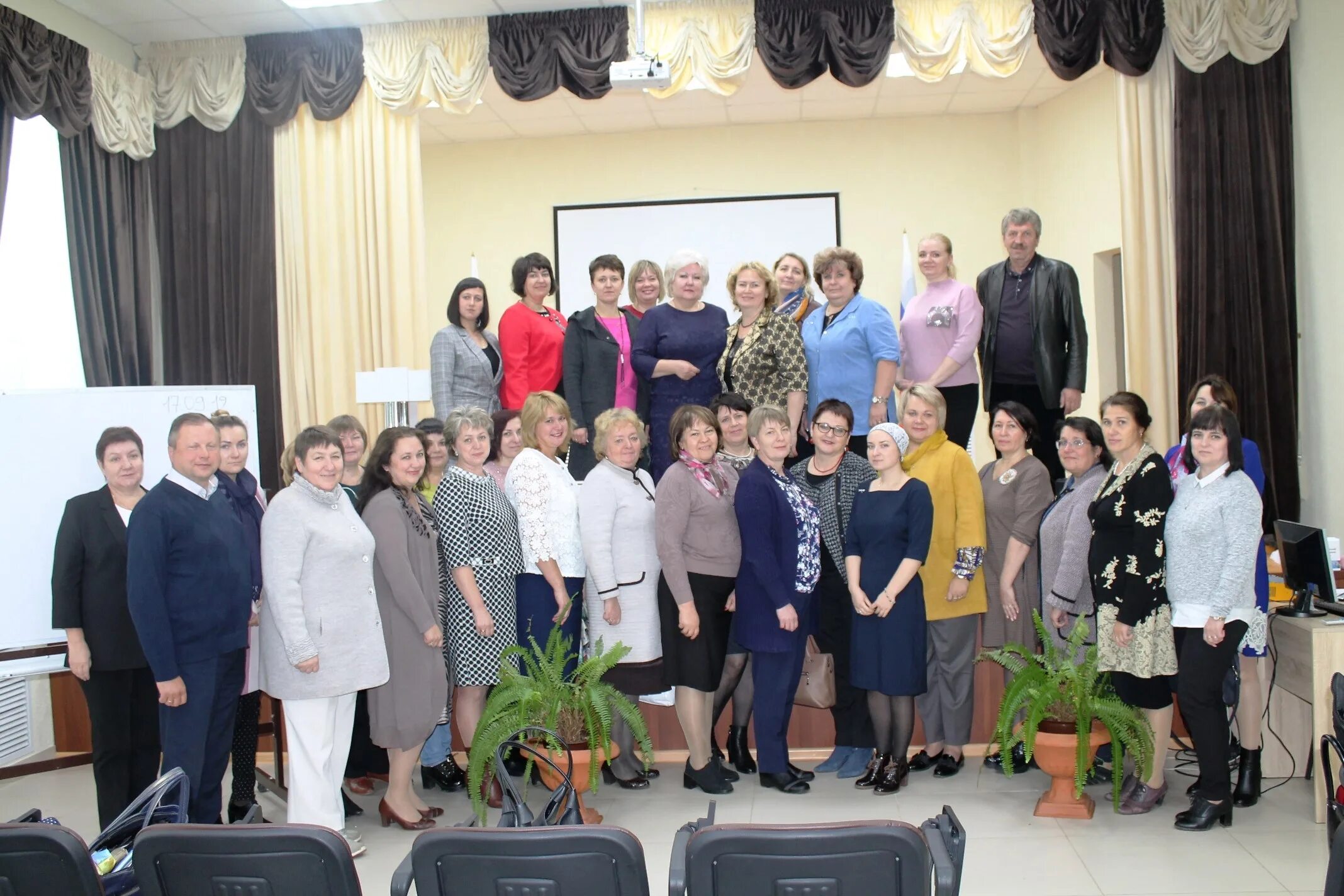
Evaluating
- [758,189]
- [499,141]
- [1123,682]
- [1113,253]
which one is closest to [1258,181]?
[1113,253]

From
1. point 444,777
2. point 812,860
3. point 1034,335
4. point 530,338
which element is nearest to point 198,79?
point 530,338

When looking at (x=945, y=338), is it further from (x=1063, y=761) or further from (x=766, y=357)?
(x=1063, y=761)

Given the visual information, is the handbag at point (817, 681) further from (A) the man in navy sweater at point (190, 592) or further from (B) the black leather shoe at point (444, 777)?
(A) the man in navy sweater at point (190, 592)

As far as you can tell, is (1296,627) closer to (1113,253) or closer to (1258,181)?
(1258,181)

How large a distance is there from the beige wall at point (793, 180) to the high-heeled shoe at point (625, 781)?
17.2ft

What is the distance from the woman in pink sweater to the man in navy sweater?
310 cm

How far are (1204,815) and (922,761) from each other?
1100 millimetres

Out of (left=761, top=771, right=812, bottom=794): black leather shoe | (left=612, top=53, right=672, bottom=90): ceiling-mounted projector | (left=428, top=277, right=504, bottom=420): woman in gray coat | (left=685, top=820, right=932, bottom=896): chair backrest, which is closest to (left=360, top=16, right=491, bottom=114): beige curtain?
(left=612, top=53, right=672, bottom=90): ceiling-mounted projector

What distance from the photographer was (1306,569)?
4.01m

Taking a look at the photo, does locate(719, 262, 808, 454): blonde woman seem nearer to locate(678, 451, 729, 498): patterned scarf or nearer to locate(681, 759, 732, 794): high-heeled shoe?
locate(678, 451, 729, 498): patterned scarf

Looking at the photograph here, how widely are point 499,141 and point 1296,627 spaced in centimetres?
735

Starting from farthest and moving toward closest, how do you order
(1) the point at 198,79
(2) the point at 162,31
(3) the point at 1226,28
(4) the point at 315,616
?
1. (1) the point at 198,79
2. (2) the point at 162,31
3. (3) the point at 1226,28
4. (4) the point at 315,616

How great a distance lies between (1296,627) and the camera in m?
3.94

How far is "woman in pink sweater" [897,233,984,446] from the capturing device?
16.7ft
